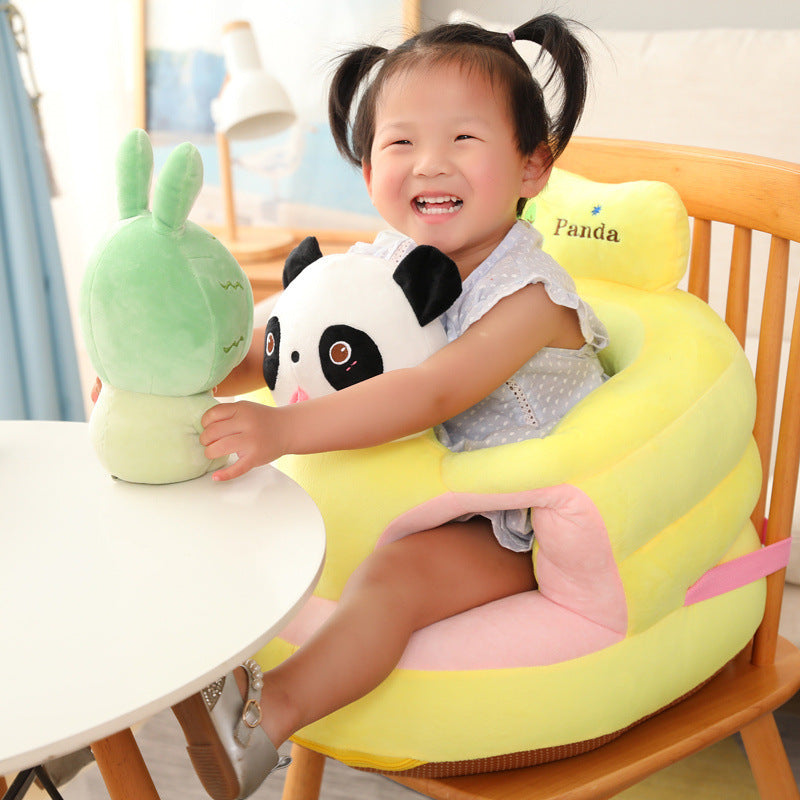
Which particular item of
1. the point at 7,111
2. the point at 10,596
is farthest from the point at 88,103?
the point at 10,596

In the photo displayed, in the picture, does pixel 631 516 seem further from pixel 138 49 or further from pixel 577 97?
pixel 138 49

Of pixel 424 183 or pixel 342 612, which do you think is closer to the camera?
pixel 342 612

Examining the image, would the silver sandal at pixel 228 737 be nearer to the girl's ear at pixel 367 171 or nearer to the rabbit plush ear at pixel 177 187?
the rabbit plush ear at pixel 177 187

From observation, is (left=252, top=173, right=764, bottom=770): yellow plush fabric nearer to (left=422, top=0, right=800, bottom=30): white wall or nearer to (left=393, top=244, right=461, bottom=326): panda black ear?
(left=393, top=244, right=461, bottom=326): panda black ear

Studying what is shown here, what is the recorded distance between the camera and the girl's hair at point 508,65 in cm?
83

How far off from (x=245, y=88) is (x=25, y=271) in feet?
1.71

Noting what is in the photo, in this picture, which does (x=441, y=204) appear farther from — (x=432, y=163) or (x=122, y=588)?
(x=122, y=588)

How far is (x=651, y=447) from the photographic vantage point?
0.73m

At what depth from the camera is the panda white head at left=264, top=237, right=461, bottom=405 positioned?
738 mm

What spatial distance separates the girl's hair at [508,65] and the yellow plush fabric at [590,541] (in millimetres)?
220

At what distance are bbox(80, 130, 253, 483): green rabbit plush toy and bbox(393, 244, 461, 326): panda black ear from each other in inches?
7.0

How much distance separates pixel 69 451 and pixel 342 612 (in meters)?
0.24

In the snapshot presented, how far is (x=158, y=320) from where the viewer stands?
56 centimetres

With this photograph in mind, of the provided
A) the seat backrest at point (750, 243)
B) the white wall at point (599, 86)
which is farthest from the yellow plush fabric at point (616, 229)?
the white wall at point (599, 86)
